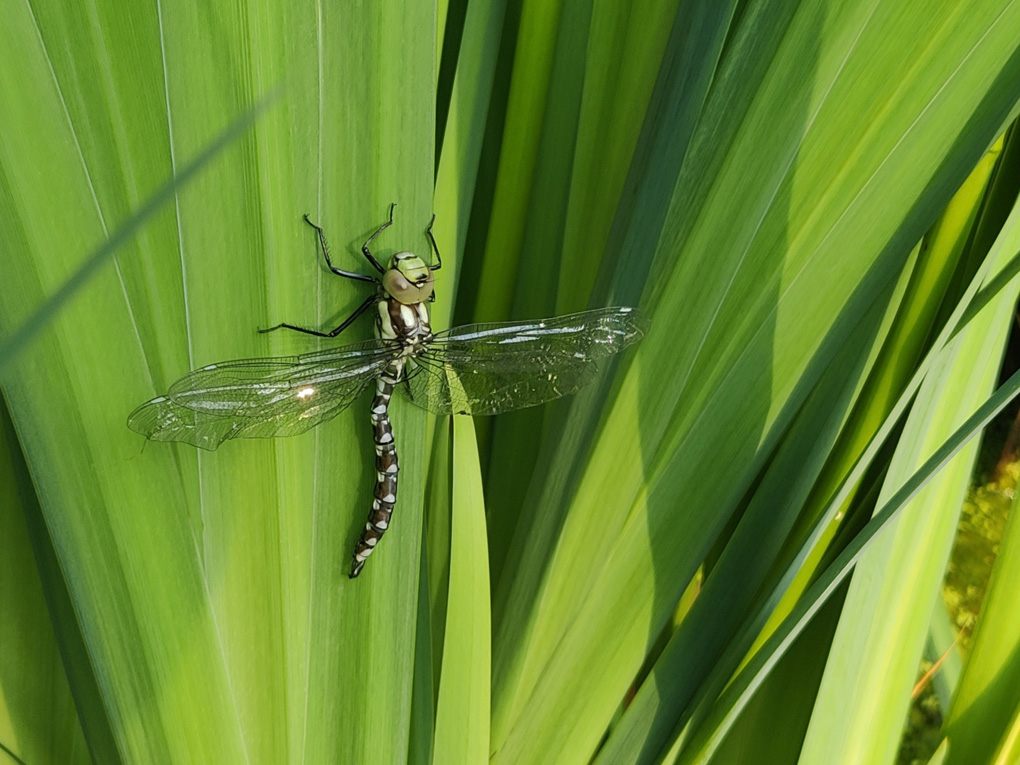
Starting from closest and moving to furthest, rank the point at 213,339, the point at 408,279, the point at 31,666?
1. the point at 213,339
2. the point at 408,279
3. the point at 31,666

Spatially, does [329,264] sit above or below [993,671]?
above

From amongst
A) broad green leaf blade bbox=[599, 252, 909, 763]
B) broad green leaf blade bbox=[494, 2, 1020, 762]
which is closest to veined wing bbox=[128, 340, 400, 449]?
broad green leaf blade bbox=[494, 2, 1020, 762]

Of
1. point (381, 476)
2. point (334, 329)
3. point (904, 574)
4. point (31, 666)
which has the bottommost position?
point (31, 666)

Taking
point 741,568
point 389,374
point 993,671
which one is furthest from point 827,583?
point 389,374

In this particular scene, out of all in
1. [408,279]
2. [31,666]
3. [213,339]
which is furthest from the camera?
[31,666]

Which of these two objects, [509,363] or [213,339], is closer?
[213,339]

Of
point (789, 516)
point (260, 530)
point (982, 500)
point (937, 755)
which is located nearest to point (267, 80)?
point (260, 530)

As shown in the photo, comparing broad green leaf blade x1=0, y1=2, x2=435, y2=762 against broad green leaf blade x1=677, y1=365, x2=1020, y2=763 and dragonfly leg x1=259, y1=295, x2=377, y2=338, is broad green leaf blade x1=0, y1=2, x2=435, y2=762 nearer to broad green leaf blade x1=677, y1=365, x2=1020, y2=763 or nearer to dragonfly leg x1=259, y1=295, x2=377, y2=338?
dragonfly leg x1=259, y1=295, x2=377, y2=338

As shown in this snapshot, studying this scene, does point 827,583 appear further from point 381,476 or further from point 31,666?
point 31,666
